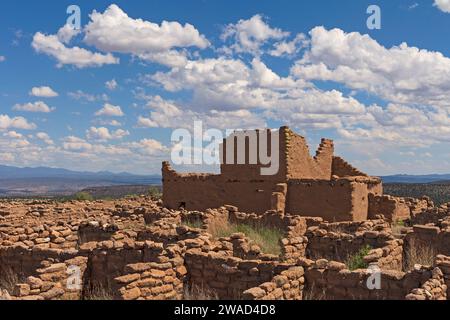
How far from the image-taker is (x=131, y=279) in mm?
8047

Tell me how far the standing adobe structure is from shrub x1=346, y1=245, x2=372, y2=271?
6.17 meters

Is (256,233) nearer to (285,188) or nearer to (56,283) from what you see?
(285,188)

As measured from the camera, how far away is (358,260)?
10.4m

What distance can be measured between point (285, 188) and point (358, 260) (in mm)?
7783

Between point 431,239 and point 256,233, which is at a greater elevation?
point 431,239

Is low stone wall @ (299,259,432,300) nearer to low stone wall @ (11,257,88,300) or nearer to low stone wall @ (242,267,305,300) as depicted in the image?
low stone wall @ (242,267,305,300)

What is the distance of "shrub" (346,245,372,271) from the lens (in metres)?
10.1

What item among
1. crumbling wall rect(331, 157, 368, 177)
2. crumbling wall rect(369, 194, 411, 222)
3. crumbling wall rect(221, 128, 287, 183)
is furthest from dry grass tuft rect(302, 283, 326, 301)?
crumbling wall rect(331, 157, 368, 177)

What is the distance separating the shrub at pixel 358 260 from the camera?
10096 millimetres

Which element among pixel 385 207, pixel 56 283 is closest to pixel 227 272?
pixel 56 283

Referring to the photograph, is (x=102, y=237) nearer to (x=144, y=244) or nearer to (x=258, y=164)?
(x=144, y=244)

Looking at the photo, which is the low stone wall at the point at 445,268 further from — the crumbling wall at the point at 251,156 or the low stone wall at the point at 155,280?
the crumbling wall at the point at 251,156
